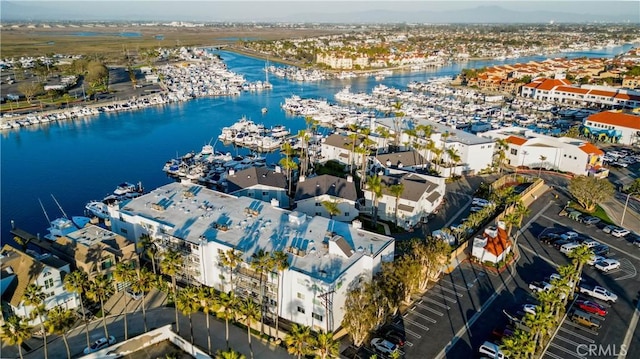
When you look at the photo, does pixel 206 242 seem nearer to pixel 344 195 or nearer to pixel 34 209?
pixel 344 195

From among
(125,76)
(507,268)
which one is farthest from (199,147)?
(125,76)

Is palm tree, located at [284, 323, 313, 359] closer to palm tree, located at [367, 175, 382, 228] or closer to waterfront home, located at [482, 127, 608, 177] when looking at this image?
palm tree, located at [367, 175, 382, 228]

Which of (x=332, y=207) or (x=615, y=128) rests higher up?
(x=615, y=128)

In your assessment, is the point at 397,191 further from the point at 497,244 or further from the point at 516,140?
the point at 516,140

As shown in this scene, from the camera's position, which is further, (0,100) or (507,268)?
(0,100)

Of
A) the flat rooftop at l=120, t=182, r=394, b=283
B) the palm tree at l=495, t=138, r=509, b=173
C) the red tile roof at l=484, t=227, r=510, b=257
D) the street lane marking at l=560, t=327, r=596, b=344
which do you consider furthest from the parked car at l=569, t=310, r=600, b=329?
the palm tree at l=495, t=138, r=509, b=173
